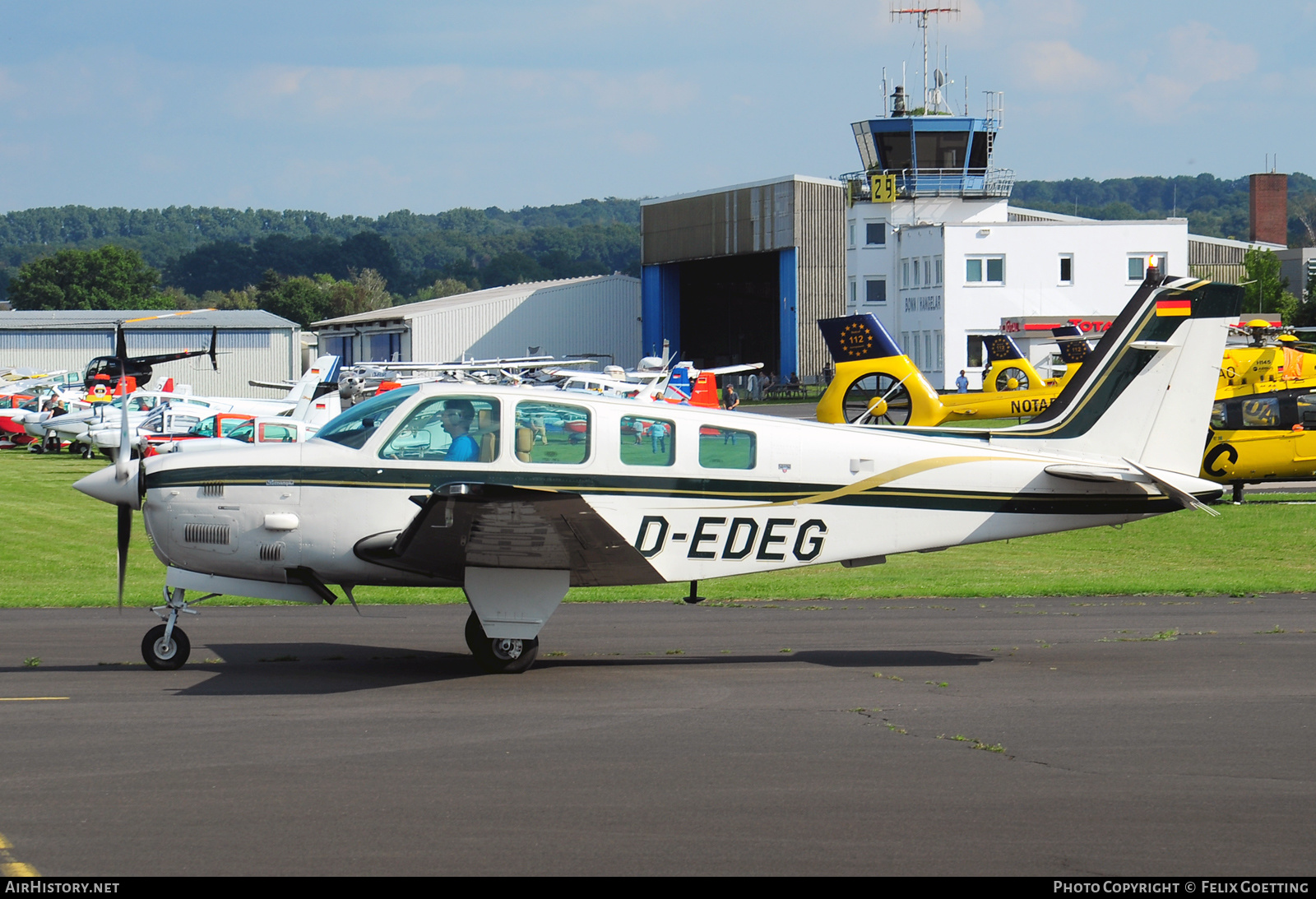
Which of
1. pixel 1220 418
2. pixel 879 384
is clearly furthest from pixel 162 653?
pixel 879 384

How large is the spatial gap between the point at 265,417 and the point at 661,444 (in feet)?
87.2

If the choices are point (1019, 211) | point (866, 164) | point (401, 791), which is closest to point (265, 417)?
point (401, 791)

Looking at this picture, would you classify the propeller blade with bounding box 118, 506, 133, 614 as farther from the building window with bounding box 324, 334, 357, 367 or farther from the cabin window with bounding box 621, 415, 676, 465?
the building window with bounding box 324, 334, 357, 367

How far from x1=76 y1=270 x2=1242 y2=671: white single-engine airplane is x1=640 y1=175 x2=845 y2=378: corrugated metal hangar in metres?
63.0

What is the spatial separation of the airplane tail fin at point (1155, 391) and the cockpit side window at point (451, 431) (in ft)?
13.9

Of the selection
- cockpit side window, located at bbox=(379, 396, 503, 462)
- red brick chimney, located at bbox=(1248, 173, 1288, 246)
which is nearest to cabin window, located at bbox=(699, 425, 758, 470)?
cockpit side window, located at bbox=(379, 396, 503, 462)

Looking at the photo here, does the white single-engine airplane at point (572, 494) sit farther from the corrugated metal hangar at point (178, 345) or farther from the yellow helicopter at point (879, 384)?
the corrugated metal hangar at point (178, 345)

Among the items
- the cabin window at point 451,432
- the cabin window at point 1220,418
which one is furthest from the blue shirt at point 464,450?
the cabin window at point 1220,418

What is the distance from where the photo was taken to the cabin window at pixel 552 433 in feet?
32.2

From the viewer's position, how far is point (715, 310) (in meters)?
84.3

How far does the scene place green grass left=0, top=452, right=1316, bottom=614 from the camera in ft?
50.4

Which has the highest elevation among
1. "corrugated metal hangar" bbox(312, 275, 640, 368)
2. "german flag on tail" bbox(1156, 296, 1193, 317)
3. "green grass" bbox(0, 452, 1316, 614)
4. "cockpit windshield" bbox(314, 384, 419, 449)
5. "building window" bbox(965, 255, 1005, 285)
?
"building window" bbox(965, 255, 1005, 285)

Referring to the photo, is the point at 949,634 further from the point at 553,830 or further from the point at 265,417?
the point at 265,417

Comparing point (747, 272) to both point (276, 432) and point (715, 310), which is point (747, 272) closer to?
point (715, 310)
